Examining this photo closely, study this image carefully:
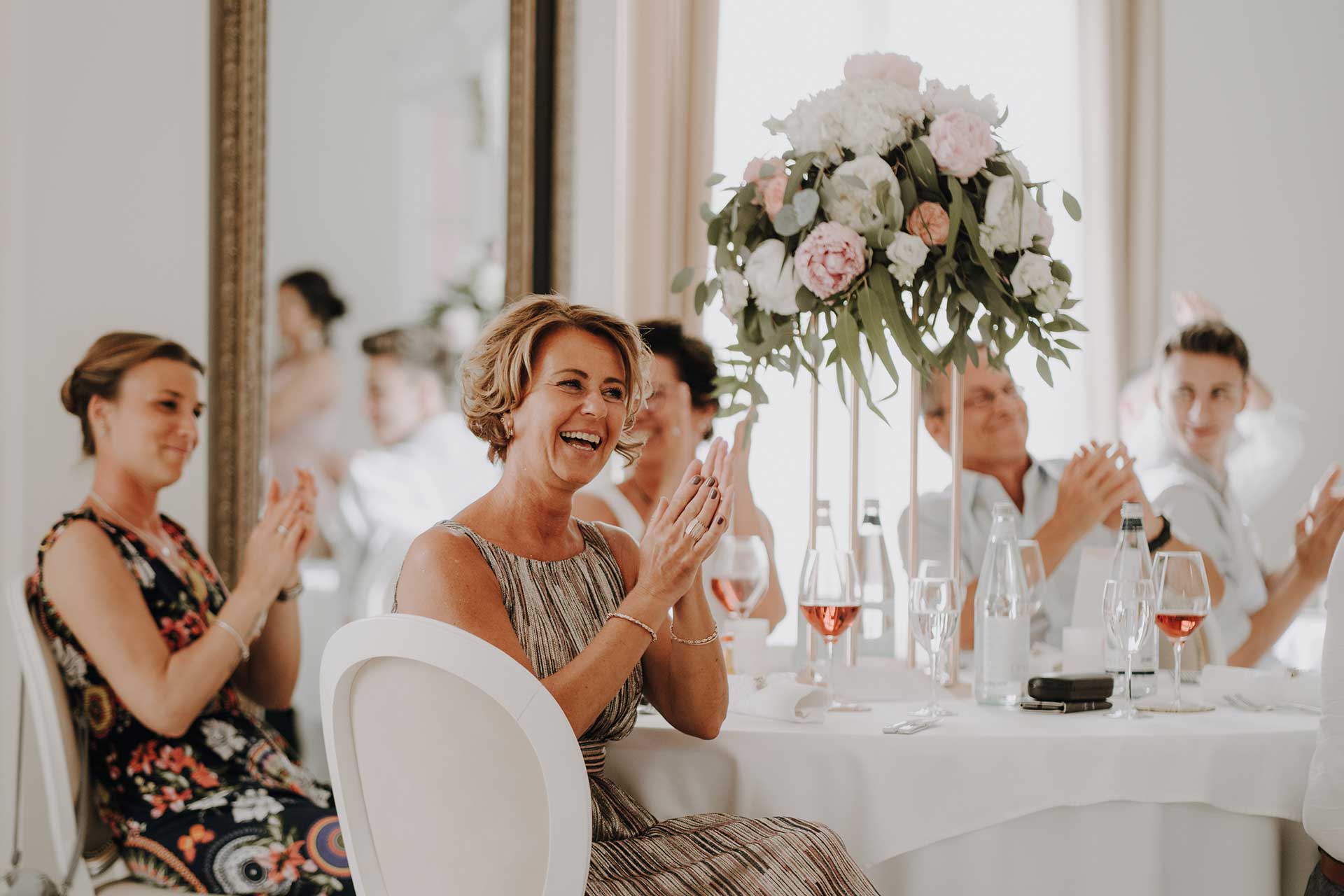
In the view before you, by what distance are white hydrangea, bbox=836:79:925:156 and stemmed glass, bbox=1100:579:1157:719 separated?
2.37 feet

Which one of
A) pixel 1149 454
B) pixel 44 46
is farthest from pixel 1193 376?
pixel 44 46

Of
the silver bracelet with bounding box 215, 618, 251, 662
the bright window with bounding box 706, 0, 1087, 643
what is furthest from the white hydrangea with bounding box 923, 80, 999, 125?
the bright window with bounding box 706, 0, 1087, 643

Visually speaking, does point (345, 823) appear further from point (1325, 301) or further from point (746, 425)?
point (1325, 301)

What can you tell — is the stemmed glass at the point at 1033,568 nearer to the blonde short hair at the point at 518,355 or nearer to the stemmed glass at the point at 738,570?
the stemmed glass at the point at 738,570

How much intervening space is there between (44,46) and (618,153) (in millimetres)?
1804

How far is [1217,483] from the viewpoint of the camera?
3613 millimetres

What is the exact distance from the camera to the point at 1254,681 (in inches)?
76.7

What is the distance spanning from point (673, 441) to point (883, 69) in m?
1.30

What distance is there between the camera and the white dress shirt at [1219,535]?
3.38 meters

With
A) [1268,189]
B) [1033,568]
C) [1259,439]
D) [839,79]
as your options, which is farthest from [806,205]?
[1268,189]

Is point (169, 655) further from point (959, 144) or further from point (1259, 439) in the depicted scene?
point (1259, 439)

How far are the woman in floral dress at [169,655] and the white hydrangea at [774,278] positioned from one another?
102cm

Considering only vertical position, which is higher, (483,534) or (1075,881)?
(483,534)

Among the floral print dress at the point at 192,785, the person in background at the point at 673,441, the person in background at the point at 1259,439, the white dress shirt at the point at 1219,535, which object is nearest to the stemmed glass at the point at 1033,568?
the person in background at the point at 673,441
